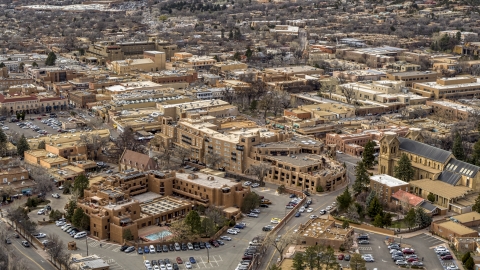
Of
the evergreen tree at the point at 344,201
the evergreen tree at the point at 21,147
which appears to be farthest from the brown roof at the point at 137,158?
the evergreen tree at the point at 344,201

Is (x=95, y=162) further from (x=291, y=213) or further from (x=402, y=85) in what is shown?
(x=402, y=85)

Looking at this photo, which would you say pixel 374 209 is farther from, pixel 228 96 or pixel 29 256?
pixel 228 96

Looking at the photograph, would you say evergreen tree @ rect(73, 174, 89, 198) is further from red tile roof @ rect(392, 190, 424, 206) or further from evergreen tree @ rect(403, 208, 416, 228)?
evergreen tree @ rect(403, 208, 416, 228)

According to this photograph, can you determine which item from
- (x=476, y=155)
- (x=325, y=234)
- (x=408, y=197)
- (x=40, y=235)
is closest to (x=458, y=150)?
(x=476, y=155)

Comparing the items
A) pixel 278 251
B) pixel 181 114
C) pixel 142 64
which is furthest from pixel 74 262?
pixel 142 64

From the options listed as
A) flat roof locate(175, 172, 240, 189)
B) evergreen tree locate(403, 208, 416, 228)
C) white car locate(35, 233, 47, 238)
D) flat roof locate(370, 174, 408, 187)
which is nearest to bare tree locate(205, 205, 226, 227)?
flat roof locate(175, 172, 240, 189)
